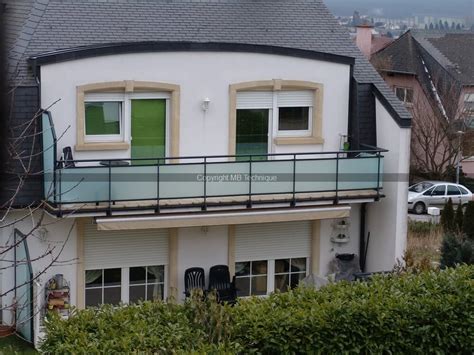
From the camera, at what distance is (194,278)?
1839 cm

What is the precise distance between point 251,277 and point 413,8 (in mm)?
25569

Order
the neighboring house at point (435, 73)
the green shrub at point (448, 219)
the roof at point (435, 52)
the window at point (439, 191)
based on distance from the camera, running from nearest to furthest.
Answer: the green shrub at point (448, 219), the window at point (439, 191), the neighboring house at point (435, 73), the roof at point (435, 52)

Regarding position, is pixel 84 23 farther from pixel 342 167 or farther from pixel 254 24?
pixel 342 167

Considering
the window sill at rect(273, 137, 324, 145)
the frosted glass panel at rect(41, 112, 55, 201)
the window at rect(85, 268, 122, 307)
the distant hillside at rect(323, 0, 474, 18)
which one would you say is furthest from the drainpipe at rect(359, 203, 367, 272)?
the distant hillside at rect(323, 0, 474, 18)

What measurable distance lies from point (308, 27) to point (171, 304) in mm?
10320

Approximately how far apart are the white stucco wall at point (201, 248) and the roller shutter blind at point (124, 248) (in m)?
0.34

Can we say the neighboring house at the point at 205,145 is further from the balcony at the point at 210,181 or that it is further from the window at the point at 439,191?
the window at the point at 439,191

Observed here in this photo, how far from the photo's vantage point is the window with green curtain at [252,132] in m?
18.8

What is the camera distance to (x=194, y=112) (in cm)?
1827

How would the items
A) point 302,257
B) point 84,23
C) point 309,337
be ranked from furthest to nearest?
point 302,257
point 84,23
point 309,337

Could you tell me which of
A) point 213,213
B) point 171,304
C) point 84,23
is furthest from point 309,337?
point 84,23

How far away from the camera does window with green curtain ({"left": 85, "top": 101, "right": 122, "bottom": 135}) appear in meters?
17.6

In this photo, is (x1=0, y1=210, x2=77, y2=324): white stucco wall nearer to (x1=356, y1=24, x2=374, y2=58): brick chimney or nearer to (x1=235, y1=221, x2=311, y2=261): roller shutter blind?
(x1=235, y1=221, x2=311, y2=261): roller shutter blind

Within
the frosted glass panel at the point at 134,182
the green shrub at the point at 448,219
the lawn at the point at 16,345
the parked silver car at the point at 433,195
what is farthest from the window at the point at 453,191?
the lawn at the point at 16,345
